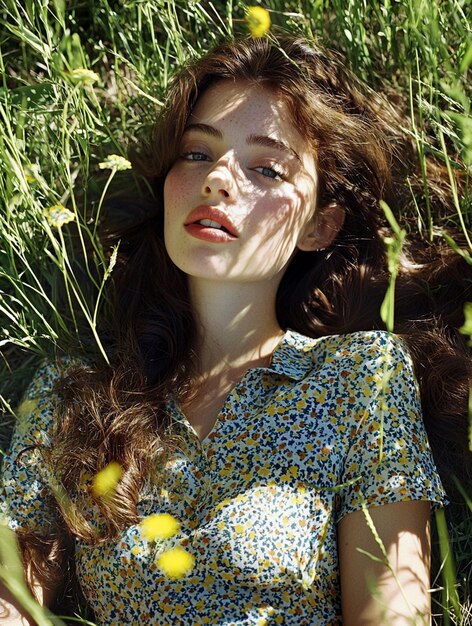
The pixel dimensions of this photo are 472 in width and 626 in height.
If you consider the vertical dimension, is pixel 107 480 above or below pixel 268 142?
below

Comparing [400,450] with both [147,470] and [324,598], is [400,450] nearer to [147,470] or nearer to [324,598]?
[324,598]

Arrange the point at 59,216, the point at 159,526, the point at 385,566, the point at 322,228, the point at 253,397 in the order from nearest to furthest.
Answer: the point at 59,216 → the point at 385,566 → the point at 159,526 → the point at 253,397 → the point at 322,228

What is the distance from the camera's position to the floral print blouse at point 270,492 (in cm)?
149

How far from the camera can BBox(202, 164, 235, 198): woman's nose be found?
1560 mm

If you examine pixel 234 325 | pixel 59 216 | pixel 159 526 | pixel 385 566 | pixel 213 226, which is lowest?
pixel 385 566

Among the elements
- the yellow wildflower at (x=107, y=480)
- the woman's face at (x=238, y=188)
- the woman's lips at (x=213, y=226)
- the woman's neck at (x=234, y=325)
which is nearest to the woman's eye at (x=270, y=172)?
the woman's face at (x=238, y=188)

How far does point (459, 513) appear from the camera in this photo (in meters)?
1.81

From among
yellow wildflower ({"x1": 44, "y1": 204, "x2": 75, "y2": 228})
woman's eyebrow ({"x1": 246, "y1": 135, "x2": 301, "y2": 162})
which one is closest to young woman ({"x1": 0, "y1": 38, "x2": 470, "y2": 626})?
woman's eyebrow ({"x1": 246, "y1": 135, "x2": 301, "y2": 162})

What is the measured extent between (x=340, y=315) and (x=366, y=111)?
43 centimetres

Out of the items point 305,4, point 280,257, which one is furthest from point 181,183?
point 305,4

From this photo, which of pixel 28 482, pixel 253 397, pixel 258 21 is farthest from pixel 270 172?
pixel 28 482

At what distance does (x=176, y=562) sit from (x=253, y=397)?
336 mm

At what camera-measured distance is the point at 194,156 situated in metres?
1.69

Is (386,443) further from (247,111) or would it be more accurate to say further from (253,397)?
(247,111)
